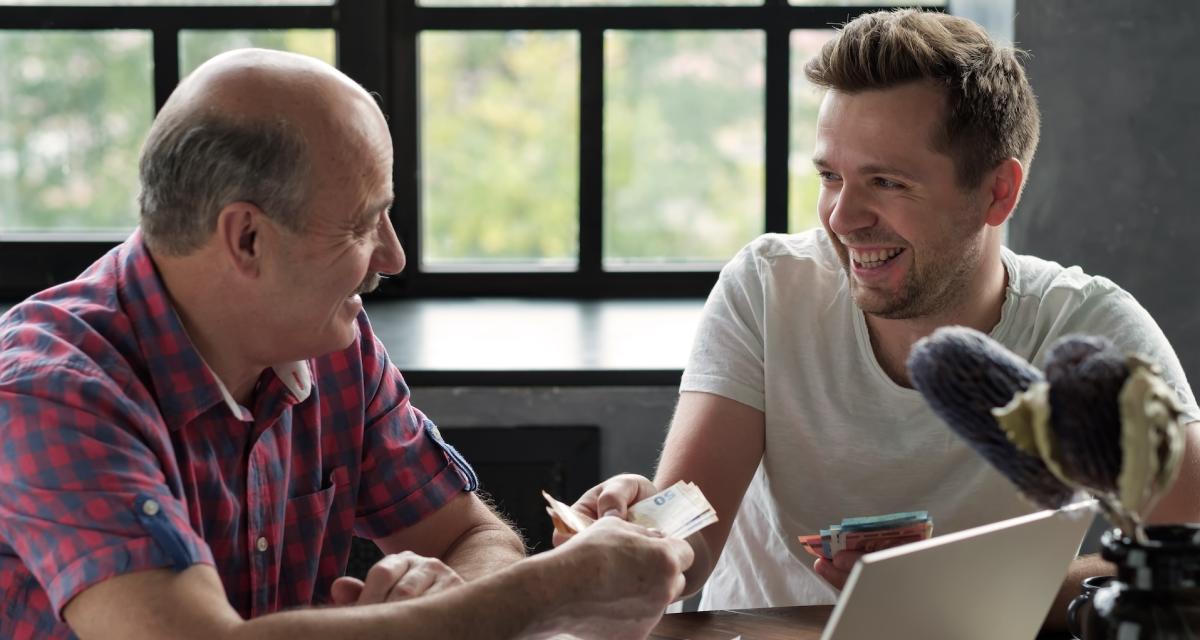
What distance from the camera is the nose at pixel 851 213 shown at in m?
1.94

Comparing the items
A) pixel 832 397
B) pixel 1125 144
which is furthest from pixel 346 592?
pixel 1125 144

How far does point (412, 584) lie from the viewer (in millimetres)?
1483

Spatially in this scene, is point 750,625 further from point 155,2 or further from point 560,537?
point 155,2

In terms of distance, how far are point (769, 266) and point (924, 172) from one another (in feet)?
0.98

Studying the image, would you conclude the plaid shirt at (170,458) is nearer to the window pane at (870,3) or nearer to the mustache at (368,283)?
the mustache at (368,283)

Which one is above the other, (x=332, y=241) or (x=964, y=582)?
(x=332, y=241)

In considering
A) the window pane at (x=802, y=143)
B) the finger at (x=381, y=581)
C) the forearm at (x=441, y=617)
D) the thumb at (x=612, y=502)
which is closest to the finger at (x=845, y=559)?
the thumb at (x=612, y=502)

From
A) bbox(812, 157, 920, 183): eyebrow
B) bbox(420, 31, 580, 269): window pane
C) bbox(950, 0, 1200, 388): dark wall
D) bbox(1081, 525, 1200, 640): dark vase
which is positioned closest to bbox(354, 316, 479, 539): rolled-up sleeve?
bbox(812, 157, 920, 183): eyebrow

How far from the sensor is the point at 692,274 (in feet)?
12.5

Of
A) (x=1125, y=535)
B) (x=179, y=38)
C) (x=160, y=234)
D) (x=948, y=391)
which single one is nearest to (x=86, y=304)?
(x=160, y=234)

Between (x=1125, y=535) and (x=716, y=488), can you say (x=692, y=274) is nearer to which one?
(x=716, y=488)

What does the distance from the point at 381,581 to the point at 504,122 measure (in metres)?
2.46

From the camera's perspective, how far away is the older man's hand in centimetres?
147

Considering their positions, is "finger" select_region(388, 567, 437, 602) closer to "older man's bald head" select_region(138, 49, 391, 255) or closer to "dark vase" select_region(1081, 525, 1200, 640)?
"older man's bald head" select_region(138, 49, 391, 255)
